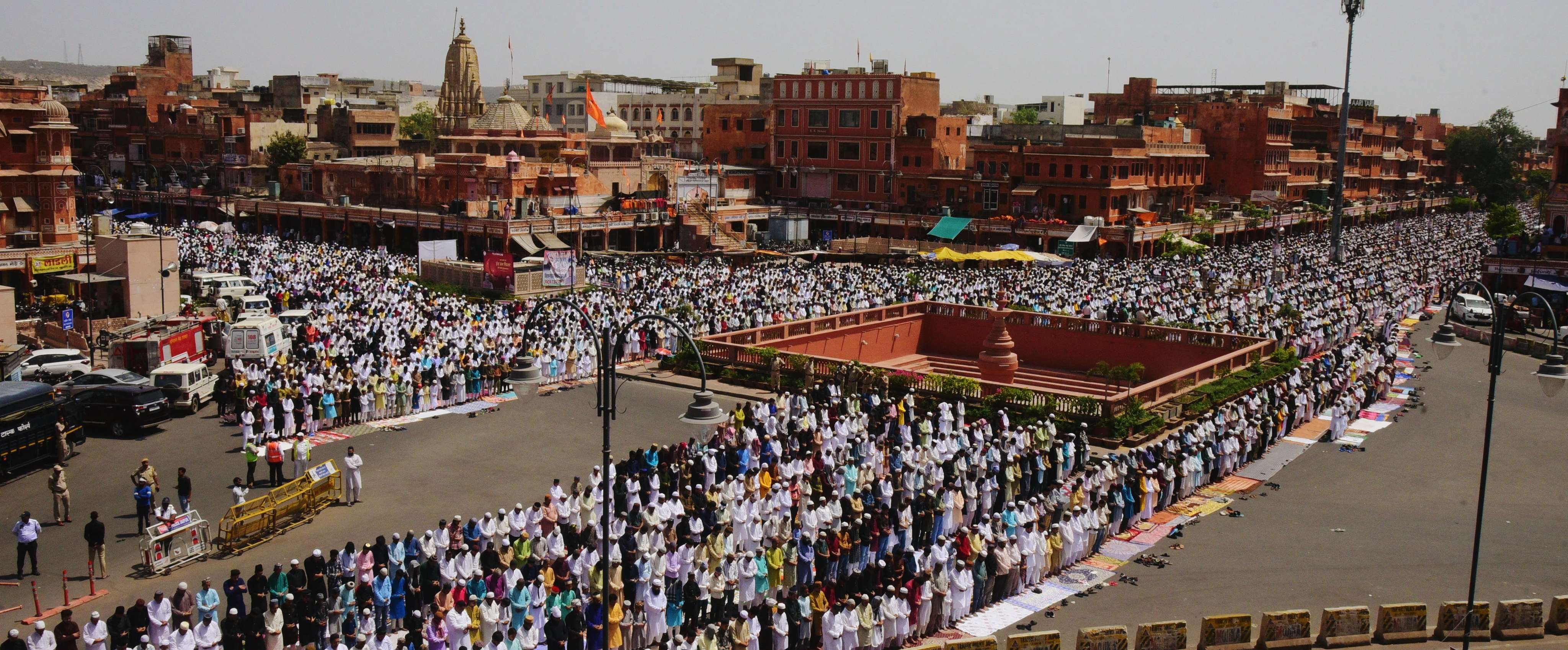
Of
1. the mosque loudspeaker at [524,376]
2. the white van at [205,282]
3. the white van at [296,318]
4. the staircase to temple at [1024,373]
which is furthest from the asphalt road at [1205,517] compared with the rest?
the white van at [205,282]

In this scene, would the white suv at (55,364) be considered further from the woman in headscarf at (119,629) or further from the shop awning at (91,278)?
the woman in headscarf at (119,629)

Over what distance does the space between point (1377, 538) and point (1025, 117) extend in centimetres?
8538

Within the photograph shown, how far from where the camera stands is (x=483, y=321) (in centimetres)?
3672

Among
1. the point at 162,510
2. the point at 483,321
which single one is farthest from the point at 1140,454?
the point at 483,321

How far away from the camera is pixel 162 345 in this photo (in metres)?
29.1

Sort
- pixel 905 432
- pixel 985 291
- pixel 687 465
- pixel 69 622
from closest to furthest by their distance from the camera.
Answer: pixel 69 622
pixel 687 465
pixel 905 432
pixel 985 291

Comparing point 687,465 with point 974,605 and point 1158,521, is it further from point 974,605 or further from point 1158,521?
point 1158,521

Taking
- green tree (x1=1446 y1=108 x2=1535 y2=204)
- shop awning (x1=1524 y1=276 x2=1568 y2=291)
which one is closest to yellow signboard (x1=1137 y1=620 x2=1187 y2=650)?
shop awning (x1=1524 y1=276 x2=1568 y2=291)

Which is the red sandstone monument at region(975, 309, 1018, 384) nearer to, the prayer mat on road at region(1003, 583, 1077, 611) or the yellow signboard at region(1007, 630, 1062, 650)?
the prayer mat on road at region(1003, 583, 1077, 611)

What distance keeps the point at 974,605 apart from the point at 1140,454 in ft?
20.5

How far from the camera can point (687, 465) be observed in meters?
21.7

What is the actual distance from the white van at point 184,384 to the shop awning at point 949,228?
43894 mm

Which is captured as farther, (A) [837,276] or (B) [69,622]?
(A) [837,276]

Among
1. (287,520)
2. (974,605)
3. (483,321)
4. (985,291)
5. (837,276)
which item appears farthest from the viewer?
(837,276)
